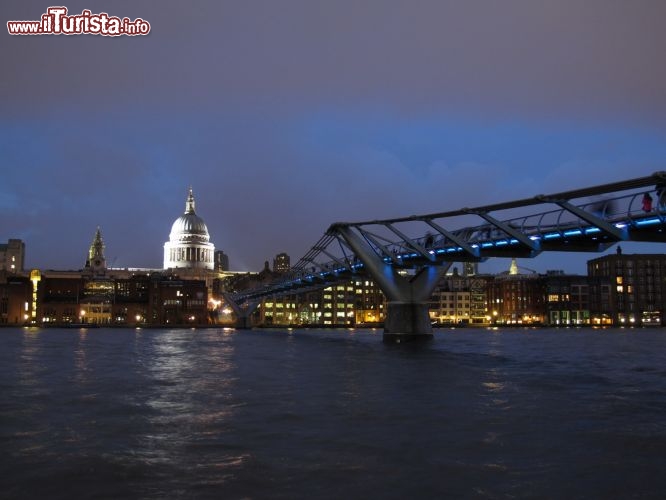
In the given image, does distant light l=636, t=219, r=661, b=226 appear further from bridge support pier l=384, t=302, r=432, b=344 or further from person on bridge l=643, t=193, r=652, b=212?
bridge support pier l=384, t=302, r=432, b=344

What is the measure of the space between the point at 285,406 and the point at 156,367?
2232cm

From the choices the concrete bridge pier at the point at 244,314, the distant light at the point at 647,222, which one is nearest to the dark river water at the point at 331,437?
the distant light at the point at 647,222

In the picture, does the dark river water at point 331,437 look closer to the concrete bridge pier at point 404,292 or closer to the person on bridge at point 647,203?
the person on bridge at point 647,203

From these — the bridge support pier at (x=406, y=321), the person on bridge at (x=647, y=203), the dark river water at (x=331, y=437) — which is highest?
the person on bridge at (x=647, y=203)

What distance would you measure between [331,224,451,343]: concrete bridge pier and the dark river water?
40417 mm

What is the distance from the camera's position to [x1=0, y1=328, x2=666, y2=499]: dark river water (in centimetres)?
1383

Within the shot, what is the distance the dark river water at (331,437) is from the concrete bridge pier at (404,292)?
133 feet

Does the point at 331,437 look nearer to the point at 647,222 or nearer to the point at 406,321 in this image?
the point at 647,222

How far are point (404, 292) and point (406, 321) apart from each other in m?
3.13

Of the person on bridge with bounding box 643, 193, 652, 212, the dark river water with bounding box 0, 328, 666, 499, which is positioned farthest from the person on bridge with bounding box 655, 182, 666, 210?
the dark river water with bounding box 0, 328, 666, 499

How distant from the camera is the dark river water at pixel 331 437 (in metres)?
13.8

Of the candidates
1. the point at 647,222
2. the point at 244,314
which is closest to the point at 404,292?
the point at 647,222

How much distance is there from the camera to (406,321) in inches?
3091

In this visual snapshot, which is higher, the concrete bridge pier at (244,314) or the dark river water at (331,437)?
the concrete bridge pier at (244,314)
